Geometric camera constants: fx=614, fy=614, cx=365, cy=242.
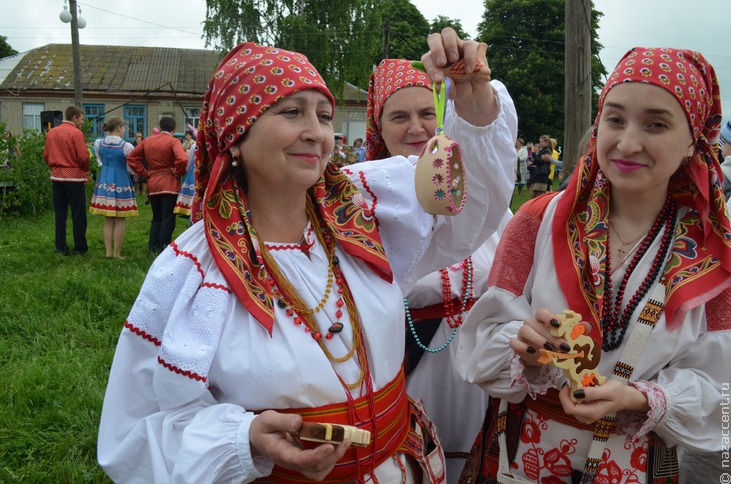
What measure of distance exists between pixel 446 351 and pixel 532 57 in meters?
31.5

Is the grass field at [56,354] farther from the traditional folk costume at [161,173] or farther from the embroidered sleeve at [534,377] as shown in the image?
the embroidered sleeve at [534,377]

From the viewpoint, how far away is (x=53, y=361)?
405cm

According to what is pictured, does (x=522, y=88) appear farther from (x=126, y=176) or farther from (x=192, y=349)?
(x=192, y=349)

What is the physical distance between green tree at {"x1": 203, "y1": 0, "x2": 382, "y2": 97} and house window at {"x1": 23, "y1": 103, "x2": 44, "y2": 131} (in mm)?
11087

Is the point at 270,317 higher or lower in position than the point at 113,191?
higher

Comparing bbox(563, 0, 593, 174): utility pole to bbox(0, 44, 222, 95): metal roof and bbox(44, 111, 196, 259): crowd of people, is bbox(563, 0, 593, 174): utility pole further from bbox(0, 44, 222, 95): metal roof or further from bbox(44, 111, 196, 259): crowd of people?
bbox(0, 44, 222, 95): metal roof

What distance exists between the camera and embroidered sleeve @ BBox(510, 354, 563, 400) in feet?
5.57

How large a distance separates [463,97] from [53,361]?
3.48 m

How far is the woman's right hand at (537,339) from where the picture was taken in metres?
1.52

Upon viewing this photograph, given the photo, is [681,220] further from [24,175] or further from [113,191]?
[24,175]

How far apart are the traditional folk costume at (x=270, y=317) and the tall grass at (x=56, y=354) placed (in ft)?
5.58

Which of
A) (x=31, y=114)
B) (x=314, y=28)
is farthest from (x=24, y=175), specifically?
(x=31, y=114)

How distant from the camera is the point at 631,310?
169 cm

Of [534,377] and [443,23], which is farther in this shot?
[443,23]
